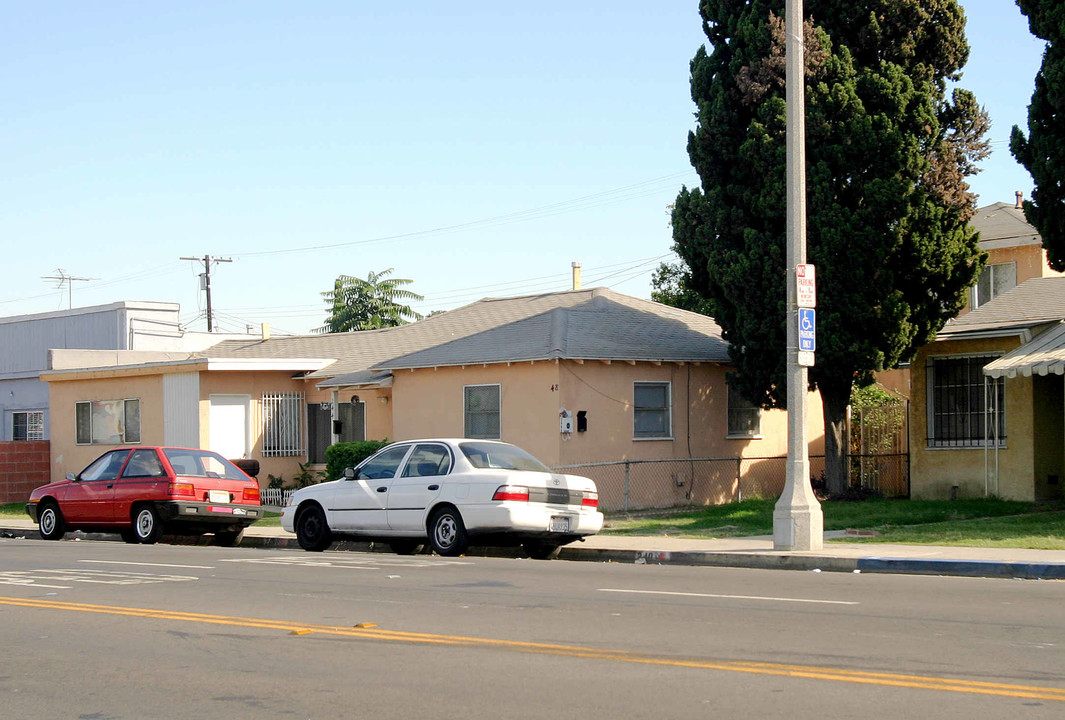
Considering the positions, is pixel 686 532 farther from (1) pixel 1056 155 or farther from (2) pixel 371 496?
(1) pixel 1056 155

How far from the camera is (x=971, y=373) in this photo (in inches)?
928

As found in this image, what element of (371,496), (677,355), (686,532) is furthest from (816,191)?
(371,496)

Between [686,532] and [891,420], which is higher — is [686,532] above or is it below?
below

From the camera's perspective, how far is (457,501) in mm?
16000

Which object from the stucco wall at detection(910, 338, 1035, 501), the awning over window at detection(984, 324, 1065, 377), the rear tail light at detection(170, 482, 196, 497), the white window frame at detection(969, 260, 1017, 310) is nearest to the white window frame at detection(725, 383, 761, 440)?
the stucco wall at detection(910, 338, 1035, 501)

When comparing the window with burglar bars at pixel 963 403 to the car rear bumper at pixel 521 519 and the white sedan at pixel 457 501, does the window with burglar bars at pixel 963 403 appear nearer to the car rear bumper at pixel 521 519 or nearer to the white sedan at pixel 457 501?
the white sedan at pixel 457 501

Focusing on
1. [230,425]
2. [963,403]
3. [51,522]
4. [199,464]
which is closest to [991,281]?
[963,403]

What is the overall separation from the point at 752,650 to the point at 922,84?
16.5m

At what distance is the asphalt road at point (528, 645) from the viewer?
6953 mm

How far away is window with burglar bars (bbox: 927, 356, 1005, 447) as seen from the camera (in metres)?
22.9

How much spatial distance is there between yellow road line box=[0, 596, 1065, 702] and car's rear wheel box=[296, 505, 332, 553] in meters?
6.56

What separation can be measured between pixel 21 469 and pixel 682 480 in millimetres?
18337

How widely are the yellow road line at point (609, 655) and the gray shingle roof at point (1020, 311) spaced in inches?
643

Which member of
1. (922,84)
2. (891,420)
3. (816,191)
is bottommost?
(891,420)
